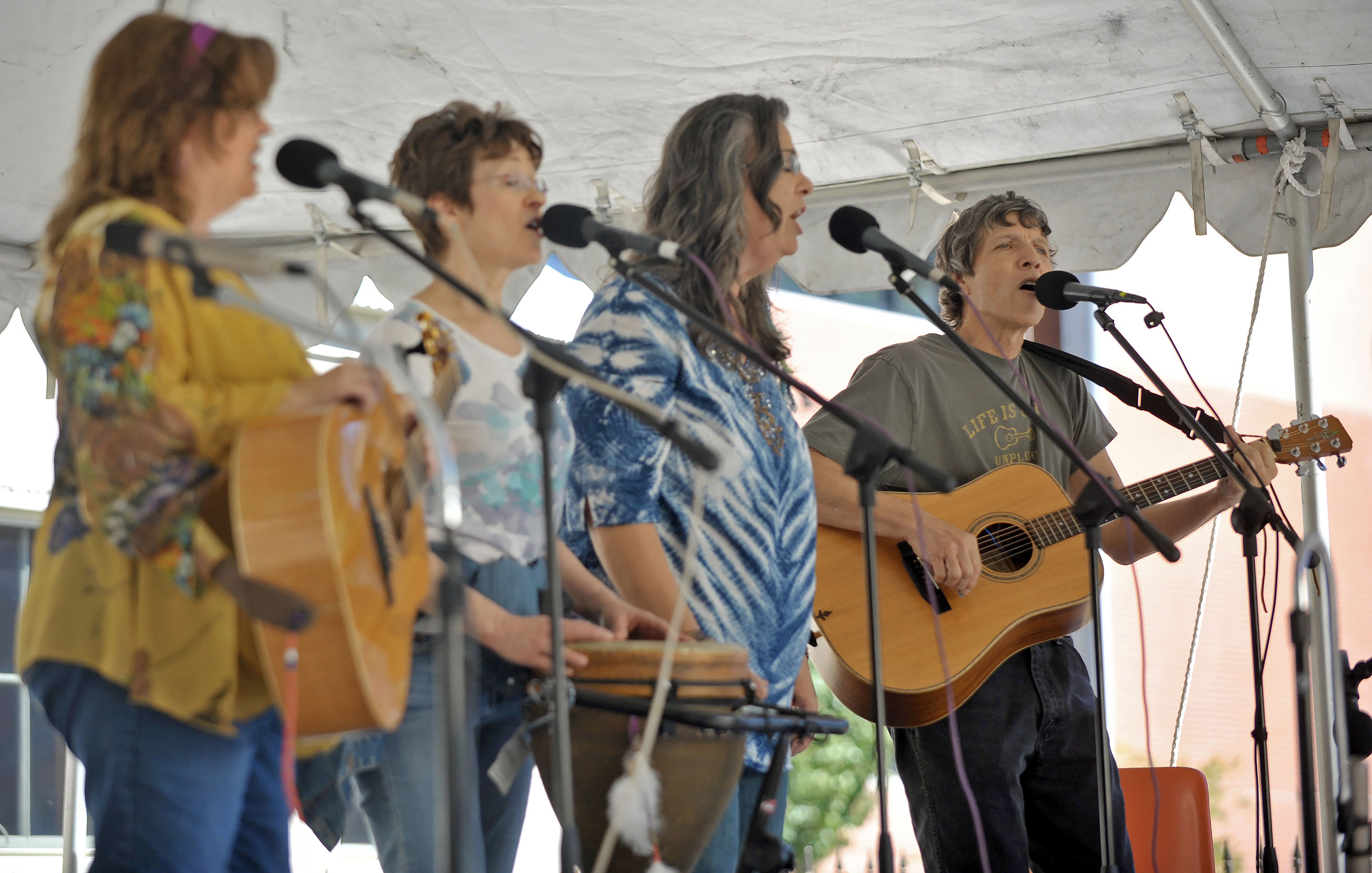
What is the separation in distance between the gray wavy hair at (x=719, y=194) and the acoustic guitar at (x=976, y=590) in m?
0.82

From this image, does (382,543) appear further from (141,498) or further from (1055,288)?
(1055,288)

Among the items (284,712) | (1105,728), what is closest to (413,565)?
(284,712)

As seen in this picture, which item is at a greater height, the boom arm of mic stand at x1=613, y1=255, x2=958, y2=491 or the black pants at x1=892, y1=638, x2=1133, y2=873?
the boom arm of mic stand at x1=613, y1=255, x2=958, y2=491

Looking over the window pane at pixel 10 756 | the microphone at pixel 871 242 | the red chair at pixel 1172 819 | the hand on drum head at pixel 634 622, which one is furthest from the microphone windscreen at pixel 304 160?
the window pane at pixel 10 756

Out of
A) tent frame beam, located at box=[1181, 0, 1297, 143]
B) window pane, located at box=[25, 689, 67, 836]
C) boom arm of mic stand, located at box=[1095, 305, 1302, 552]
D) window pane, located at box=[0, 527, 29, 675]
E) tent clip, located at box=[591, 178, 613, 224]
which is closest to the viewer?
boom arm of mic stand, located at box=[1095, 305, 1302, 552]

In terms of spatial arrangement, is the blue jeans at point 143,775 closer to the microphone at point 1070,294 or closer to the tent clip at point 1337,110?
the microphone at point 1070,294

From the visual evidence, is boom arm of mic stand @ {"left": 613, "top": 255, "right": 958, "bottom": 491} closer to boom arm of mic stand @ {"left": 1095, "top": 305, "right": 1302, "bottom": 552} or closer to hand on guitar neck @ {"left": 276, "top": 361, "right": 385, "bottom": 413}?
hand on guitar neck @ {"left": 276, "top": 361, "right": 385, "bottom": 413}

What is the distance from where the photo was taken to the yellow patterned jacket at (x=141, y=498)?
151 cm

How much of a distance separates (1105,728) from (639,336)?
4.12 ft

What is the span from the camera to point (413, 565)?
1.68 metres

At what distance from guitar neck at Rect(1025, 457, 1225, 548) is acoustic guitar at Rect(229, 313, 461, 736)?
2134 millimetres

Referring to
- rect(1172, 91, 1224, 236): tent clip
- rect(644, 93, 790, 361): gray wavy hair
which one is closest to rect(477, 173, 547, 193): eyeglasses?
rect(644, 93, 790, 361): gray wavy hair

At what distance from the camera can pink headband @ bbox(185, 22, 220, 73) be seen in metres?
1.69

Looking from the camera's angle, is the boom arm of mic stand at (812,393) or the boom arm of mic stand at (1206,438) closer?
the boom arm of mic stand at (812,393)
